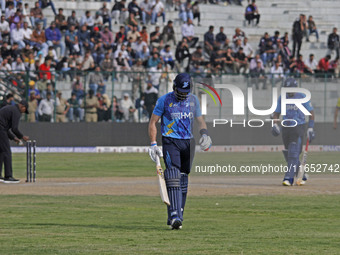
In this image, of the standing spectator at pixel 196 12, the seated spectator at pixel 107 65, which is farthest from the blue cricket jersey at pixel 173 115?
the standing spectator at pixel 196 12

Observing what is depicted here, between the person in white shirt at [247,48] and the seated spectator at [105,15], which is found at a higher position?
the seated spectator at [105,15]

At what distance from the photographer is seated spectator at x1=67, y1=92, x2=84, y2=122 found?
37.2 m

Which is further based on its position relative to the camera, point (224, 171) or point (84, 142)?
point (84, 142)

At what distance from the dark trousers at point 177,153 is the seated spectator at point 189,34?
2931 cm

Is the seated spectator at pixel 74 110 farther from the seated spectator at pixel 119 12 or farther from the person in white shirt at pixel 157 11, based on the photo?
the person in white shirt at pixel 157 11

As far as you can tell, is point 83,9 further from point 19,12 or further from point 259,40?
point 259,40

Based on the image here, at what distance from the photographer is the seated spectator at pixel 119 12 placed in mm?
41938

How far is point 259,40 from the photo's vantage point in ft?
150

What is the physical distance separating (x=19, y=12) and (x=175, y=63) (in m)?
6.92

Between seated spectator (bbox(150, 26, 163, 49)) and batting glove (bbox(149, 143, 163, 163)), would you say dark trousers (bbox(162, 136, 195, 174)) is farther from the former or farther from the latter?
seated spectator (bbox(150, 26, 163, 49))

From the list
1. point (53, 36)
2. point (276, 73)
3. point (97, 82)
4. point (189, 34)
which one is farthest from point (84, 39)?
point (276, 73)

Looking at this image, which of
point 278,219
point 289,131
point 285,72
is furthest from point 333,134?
point 278,219

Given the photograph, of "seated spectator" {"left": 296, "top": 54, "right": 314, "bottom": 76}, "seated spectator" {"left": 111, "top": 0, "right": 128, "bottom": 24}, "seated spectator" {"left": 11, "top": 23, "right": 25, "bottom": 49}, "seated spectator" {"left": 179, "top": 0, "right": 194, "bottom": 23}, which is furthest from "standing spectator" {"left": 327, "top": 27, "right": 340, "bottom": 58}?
"seated spectator" {"left": 11, "top": 23, "right": 25, "bottom": 49}

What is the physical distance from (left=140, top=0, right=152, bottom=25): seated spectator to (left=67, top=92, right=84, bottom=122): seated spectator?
22.5 ft
